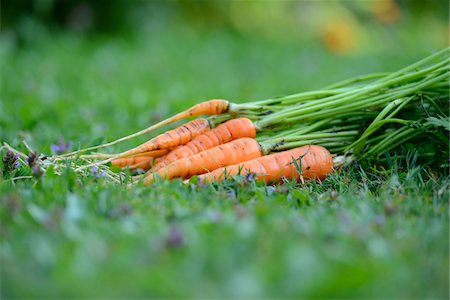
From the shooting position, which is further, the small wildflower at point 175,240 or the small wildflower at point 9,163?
the small wildflower at point 9,163

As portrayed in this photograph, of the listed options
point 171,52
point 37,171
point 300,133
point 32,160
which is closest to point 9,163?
point 32,160

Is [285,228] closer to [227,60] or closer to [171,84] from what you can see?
[171,84]

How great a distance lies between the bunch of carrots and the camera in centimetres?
234

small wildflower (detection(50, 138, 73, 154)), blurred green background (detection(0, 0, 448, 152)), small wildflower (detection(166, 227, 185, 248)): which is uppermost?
blurred green background (detection(0, 0, 448, 152))

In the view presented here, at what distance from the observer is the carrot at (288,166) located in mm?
2291

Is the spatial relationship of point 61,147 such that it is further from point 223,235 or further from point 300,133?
point 223,235

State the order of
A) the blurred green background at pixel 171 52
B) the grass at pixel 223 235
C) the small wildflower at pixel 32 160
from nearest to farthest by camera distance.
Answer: the grass at pixel 223 235, the small wildflower at pixel 32 160, the blurred green background at pixel 171 52

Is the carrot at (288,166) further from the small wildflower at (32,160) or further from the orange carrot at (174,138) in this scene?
the small wildflower at (32,160)

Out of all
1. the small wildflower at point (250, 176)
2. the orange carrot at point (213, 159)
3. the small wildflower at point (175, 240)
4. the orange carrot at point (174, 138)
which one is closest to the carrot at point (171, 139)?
the orange carrot at point (174, 138)

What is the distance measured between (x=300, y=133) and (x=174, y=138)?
53cm

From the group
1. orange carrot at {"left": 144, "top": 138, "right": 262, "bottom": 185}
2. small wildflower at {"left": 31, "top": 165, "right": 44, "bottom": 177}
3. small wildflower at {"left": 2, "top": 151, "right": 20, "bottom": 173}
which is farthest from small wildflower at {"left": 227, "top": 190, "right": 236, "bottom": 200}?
small wildflower at {"left": 2, "top": 151, "right": 20, "bottom": 173}

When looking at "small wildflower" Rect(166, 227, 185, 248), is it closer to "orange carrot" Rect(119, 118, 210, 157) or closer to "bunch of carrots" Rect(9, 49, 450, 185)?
"bunch of carrots" Rect(9, 49, 450, 185)

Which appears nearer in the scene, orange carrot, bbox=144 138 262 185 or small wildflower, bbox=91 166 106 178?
small wildflower, bbox=91 166 106 178

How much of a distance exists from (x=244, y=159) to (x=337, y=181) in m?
0.38
